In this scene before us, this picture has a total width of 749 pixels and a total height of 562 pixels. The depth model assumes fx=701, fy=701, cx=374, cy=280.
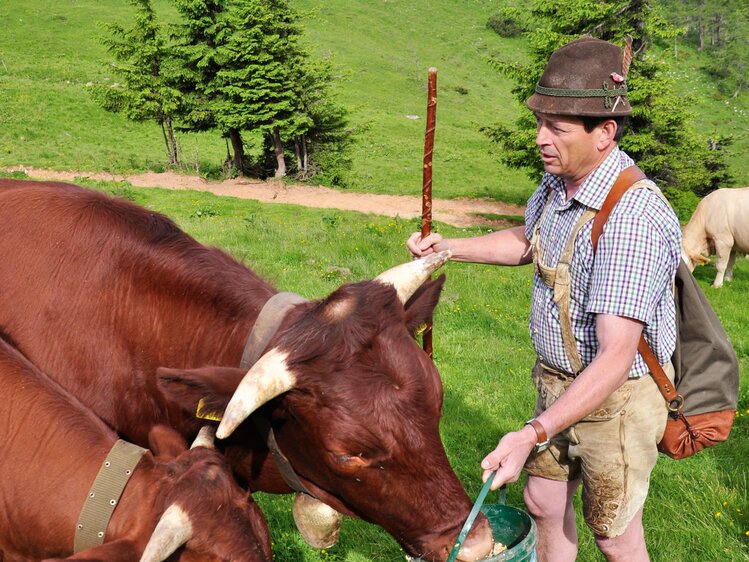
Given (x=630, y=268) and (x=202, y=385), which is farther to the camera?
(x=630, y=268)

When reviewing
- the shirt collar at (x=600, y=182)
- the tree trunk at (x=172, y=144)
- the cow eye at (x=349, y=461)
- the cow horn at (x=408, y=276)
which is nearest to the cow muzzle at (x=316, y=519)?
the cow eye at (x=349, y=461)

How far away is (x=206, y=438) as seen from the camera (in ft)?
9.31

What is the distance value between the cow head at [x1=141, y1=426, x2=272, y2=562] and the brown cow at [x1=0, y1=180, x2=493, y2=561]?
0.61 ft

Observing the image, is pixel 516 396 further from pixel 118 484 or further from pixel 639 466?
pixel 118 484

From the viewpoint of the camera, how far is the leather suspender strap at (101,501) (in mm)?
2389

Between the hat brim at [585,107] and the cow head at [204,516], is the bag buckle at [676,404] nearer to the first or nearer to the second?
the hat brim at [585,107]

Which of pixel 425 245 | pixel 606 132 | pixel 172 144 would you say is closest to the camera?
pixel 606 132

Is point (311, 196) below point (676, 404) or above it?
below

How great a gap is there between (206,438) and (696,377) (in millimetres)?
2275

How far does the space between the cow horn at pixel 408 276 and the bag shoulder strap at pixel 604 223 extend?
2.34 ft

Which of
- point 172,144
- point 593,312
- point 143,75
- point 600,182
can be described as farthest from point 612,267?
point 172,144

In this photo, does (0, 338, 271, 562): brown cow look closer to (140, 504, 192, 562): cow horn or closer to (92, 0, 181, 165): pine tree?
(140, 504, 192, 562): cow horn

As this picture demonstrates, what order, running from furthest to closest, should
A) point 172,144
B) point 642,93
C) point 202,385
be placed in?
point 172,144, point 642,93, point 202,385

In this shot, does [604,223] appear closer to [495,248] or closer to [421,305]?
[421,305]
